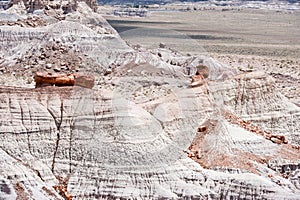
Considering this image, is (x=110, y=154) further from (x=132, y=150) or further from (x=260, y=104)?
(x=260, y=104)

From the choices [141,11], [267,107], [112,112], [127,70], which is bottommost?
[141,11]

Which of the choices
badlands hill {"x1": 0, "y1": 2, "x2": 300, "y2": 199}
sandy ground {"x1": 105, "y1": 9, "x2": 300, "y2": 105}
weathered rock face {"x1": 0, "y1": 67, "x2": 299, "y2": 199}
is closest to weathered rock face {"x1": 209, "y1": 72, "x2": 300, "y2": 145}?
badlands hill {"x1": 0, "y1": 2, "x2": 300, "y2": 199}

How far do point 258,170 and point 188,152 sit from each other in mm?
2066

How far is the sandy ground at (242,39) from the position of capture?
2237 inches

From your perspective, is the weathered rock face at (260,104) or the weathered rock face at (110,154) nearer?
the weathered rock face at (110,154)

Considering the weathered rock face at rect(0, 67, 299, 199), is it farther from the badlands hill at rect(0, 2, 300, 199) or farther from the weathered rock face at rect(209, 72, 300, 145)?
the weathered rock face at rect(209, 72, 300, 145)

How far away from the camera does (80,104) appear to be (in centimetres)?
1562

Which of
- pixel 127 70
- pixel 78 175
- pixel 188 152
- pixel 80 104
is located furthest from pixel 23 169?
pixel 127 70

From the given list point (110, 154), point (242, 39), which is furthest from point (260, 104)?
point (242, 39)

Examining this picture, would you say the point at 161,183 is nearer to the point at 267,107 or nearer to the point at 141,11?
the point at 267,107

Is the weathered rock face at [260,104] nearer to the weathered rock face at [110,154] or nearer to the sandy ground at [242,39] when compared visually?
the weathered rock face at [110,154]

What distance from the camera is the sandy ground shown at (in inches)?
2237

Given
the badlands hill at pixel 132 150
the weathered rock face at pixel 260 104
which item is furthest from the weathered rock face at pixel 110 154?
the weathered rock face at pixel 260 104

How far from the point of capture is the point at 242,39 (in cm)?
9225
